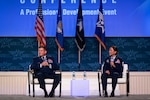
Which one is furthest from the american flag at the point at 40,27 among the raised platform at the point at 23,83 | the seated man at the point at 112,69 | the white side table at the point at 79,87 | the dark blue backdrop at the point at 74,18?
the seated man at the point at 112,69

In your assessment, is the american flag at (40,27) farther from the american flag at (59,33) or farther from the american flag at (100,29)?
the american flag at (100,29)

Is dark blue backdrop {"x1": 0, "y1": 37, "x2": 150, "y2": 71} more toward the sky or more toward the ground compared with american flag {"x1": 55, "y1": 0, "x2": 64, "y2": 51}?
more toward the ground

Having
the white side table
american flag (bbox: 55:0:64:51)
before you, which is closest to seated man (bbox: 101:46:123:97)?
the white side table

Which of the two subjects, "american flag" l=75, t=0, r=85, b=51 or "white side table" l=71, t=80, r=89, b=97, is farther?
"american flag" l=75, t=0, r=85, b=51

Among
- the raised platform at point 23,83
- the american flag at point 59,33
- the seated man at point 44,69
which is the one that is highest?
the american flag at point 59,33

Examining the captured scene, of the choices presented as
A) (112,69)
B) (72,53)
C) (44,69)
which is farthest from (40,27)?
(112,69)

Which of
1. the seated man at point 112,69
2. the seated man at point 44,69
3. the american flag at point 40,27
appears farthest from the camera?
the american flag at point 40,27

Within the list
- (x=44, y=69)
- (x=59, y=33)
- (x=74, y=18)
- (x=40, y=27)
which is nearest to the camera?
(x=44, y=69)

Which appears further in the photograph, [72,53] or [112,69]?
[72,53]

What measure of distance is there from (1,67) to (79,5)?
240 cm

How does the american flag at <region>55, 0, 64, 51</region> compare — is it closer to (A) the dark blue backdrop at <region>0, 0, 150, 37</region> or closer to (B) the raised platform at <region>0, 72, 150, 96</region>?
(A) the dark blue backdrop at <region>0, 0, 150, 37</region>

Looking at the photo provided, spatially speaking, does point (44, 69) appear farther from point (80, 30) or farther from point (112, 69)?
point (80, 30)

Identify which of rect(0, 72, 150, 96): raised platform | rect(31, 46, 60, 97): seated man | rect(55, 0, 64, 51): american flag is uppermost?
rect(55, 0, 64, 51): american flag

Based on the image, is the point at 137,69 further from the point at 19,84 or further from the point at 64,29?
the point at 19,84
